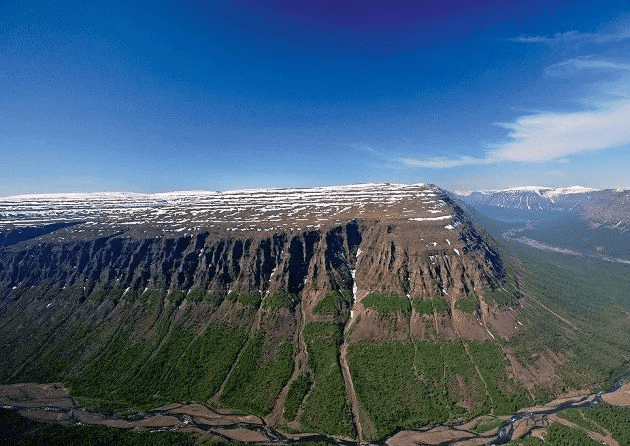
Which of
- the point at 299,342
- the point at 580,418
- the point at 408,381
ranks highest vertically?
the point at 299,342

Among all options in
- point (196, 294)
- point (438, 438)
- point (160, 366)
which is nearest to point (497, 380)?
point (438, 438)

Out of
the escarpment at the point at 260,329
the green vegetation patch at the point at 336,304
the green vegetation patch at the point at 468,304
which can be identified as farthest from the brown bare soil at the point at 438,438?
the green vegetation patch at the point at 336,304

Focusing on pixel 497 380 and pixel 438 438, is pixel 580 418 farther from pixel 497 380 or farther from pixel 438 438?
pixel 438 438

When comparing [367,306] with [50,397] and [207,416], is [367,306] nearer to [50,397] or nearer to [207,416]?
[207,416]

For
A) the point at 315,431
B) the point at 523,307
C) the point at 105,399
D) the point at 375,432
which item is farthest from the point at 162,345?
the point at 523,307

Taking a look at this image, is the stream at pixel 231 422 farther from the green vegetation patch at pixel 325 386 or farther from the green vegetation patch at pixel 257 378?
the green vegetation patch at pixel 257 378
